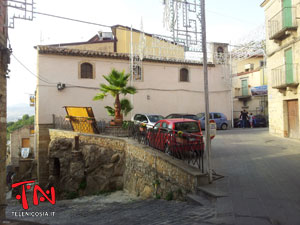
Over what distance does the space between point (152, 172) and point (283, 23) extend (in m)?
10.8

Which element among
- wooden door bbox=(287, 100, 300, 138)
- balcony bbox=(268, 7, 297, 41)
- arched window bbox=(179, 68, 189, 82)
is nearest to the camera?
balcony bbox=(268, 7, 297, 41)

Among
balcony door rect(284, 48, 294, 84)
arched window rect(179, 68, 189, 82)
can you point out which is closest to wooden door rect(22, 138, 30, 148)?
arched window rect(179, 68, 189, 82)

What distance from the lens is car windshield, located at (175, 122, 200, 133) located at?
8992 mm

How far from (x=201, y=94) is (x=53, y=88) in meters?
13.1

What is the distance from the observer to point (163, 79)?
21547 millimetres

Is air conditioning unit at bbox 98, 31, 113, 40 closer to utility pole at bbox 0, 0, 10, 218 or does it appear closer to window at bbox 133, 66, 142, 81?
window at bbox 133, 66, 142, 81

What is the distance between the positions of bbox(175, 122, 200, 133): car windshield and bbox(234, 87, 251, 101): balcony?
2024 cm

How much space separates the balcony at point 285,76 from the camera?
1220 cm

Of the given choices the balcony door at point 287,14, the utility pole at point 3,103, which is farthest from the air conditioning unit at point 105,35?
the utility pole at point 3,103

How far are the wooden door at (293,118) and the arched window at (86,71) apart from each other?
14283 mm

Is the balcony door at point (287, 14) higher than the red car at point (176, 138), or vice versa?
the balcony door at point (287, 14)

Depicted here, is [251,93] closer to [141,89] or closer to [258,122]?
[258,122]

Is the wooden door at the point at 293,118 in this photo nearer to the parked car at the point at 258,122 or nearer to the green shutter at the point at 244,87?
the parked car at the point at 258,122

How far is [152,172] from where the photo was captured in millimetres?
7871
